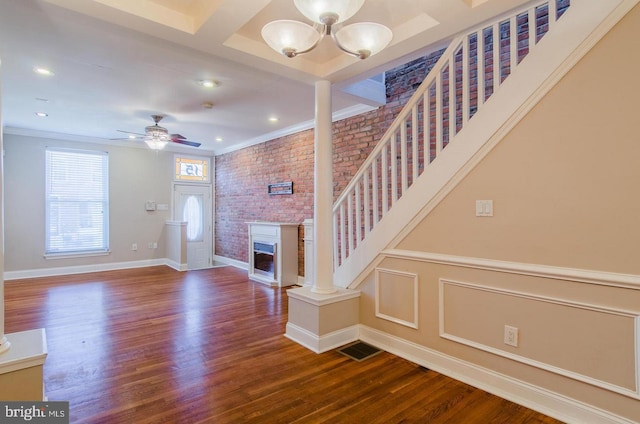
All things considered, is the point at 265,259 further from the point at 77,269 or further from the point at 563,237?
the point at 563,237

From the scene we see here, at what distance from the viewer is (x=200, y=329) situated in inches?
139

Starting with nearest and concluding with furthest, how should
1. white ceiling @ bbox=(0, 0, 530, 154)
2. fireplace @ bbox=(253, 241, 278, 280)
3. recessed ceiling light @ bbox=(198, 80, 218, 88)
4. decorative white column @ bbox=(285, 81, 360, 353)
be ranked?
white ceiling @ bbox=(0, 0, 530, 154)
decorative white column @ bbox=(285, 81, 360, 353)
recessed ceiling light @ bbox=(198, 80, 218, 88)
fireplace @ bbox=(253, 241, 278, 280)

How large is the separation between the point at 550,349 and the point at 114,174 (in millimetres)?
7699

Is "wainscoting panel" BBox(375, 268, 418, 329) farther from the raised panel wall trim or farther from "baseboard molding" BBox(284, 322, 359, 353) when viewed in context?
"baseboard molding" BBox(284, 322, 359, 353)

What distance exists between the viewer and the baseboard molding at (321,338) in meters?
2.99

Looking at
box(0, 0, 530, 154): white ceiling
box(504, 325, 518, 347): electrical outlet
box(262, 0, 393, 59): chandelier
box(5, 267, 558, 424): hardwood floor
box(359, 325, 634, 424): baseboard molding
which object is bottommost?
box(5, 267, 558, 424): hardwood floor

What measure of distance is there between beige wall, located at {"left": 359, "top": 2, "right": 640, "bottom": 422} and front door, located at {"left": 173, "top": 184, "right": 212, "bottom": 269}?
6.61 metres

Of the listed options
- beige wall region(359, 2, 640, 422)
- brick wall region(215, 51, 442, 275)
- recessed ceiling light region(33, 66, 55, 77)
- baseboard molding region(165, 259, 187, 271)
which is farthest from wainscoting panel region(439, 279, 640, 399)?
baseboard molding region(165, 259, 187, 271)

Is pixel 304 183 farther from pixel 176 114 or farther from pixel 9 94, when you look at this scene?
pixel 9 94

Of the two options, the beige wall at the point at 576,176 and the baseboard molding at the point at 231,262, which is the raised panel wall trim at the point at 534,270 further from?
the baseboard molding at the point at 231,262

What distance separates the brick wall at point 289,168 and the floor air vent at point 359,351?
2.38 metres

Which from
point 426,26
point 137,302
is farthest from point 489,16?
point 137,302

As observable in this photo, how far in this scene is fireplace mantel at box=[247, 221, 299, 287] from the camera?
5.45 m

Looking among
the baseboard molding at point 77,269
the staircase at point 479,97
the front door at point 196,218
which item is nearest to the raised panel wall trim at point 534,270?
the staircase at point 479,97
